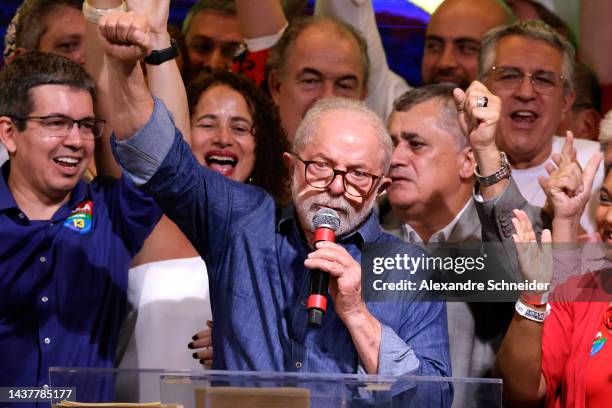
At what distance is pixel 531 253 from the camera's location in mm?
2910

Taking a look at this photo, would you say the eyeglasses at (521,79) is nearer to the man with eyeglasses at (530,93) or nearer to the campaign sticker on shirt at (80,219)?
the man with eyeglasses at (530,93)

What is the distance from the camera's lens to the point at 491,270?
3207 mm

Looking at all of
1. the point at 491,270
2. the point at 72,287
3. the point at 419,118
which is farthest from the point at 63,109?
the point at 491,270

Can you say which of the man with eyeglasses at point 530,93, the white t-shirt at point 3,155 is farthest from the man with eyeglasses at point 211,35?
the man with eyeglasses at point 530,93

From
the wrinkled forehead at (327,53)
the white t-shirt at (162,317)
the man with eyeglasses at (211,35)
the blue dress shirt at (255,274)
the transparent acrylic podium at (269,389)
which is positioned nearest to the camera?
the transparent acrylic podium at (269,389)

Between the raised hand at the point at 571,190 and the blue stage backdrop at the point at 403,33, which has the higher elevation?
the blue stage backdrop at the point at 403,33

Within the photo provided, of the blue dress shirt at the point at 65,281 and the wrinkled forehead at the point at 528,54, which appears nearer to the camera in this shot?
the blue dress shirt at the point at 65,281

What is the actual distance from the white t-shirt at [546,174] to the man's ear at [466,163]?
0.75ft

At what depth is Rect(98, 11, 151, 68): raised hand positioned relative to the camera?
2494mm

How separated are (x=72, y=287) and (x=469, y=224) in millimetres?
1226

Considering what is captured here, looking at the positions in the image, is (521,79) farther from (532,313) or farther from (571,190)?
(532,313)

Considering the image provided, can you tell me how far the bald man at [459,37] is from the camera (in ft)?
12.4

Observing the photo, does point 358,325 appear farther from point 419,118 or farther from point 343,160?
point 419,118

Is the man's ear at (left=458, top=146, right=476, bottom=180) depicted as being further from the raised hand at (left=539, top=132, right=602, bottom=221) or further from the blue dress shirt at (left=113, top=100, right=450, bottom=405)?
the blue dress shirt at (left=113, top=100, right=450, bottom=405)
